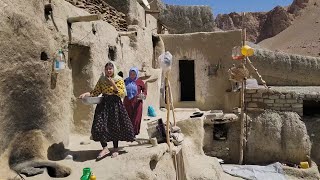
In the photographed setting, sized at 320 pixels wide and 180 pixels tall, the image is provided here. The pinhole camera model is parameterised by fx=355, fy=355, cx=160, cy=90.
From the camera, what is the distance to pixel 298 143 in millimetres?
9641

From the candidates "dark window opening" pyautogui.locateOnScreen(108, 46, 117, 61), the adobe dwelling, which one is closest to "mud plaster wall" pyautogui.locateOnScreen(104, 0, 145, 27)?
the adobe dwelling

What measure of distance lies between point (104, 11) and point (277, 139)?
19.0ft

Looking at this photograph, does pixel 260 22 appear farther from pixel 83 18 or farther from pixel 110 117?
pixel 110 117

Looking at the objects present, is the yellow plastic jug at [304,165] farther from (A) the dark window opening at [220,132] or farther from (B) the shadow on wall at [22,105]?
(B) the shadow on wall at [22,105]

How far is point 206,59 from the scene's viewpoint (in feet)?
40.0

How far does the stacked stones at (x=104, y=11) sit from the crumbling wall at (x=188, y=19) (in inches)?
351

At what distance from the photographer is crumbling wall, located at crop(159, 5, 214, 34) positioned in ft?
63.1

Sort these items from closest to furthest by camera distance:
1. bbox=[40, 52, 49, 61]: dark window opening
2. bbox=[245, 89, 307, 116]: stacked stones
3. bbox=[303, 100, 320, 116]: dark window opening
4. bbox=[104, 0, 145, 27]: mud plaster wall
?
bbox=[40, 52, 49, 61]: dark window opening → bbox=[245, 89, 307, 116]: stacked stones → bbox=[303, 100, 320, 116]: dark window opening → bbox=[104, 0, 145, 27]: mud plaster wall

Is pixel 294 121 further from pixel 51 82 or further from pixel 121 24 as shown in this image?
pixel 51 82

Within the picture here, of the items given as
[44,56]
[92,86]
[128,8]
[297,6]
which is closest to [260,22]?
[297,6]

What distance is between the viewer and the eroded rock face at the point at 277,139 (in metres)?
9.64

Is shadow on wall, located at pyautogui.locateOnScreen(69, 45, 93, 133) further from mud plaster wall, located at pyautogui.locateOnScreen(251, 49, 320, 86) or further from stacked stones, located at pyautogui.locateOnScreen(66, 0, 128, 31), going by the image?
mud plaster wall, located at pyautogui.locateOnScreen(251, 49, 320, 86)

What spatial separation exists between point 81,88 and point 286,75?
8.57 meters

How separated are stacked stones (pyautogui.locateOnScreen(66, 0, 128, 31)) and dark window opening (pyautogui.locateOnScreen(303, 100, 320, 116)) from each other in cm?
583
